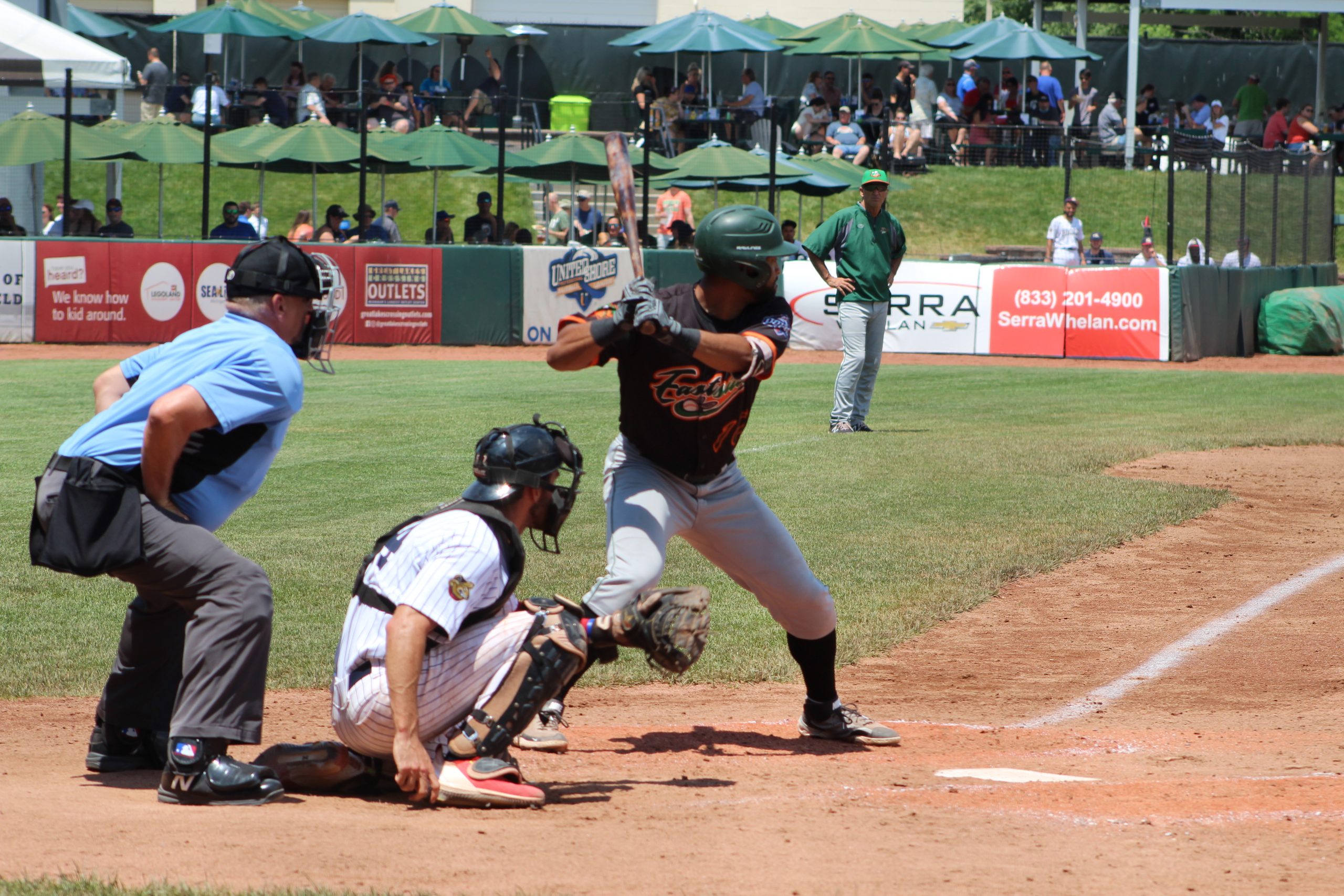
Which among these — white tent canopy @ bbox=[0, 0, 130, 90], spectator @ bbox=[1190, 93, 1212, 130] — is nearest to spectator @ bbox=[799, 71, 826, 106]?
spectator @ bbox=[1190, 93, 1212, 130]

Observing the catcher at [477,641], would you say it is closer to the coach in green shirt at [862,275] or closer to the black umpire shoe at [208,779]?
the black umpire shoe at [208,779]

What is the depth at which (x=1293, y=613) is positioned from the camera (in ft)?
25.1

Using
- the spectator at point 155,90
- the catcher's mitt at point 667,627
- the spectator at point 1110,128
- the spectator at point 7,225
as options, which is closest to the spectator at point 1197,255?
the spectator at point 1110,128

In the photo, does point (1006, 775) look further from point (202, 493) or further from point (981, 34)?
point (981, 34)

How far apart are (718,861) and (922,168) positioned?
3216cm

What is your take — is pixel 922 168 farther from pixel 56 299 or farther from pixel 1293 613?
pixel 1293 613

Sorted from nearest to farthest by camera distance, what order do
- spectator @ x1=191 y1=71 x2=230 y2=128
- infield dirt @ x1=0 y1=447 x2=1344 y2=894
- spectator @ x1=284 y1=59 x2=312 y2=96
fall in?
infield dirt @ x1=0 y1=447 x2=1344 y2=894, spectator @ x1=191 y1=71 x2=230 y2=128, spectator @ x1=284 y1=59 x2=312 y2=96

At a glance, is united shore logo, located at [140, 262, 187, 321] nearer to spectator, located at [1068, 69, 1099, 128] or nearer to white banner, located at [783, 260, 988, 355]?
white banner, located at [783, 260, 988, 355]

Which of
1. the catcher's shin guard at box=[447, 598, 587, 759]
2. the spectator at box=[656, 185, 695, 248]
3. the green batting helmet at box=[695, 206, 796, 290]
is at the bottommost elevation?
the catcher's shin guard at box=[447, 598, 587, 759]

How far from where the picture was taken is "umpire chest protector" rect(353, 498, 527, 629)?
14.1 ft

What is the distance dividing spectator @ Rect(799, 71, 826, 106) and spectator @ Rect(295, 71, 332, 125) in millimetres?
10766

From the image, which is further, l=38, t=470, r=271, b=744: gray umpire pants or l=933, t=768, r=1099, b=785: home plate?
l=933, t=768, r=1099, b=785: home plate

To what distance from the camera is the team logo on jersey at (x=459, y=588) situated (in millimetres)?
4160

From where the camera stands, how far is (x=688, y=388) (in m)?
4.96
